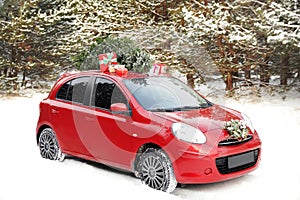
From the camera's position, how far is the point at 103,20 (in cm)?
1405

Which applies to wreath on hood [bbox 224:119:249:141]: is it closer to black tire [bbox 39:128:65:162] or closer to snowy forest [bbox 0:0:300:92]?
black tire [bbox 39:128:65:162]

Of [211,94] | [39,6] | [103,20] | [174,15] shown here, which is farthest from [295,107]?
[39,6]

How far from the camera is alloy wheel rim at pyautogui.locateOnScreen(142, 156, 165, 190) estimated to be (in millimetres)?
4676

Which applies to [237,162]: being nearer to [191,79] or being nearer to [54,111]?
[54,111]

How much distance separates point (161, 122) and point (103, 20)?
9.98 meters

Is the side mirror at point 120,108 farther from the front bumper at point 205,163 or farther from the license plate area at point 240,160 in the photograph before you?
the license plate area at point 240,160

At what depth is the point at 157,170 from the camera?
15.4 feet

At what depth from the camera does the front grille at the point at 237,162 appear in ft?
15.1

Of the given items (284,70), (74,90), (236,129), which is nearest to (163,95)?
(236,129)

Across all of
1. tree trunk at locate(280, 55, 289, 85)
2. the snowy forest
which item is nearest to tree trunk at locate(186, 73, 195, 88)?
the snowy forest

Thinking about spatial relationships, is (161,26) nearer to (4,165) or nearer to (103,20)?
(103,20)

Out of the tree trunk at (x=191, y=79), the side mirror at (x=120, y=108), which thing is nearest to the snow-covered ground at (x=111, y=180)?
the side mirror at (x=120, y=108)

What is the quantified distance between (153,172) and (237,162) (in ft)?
3.41

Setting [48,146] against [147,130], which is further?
[48,146]
